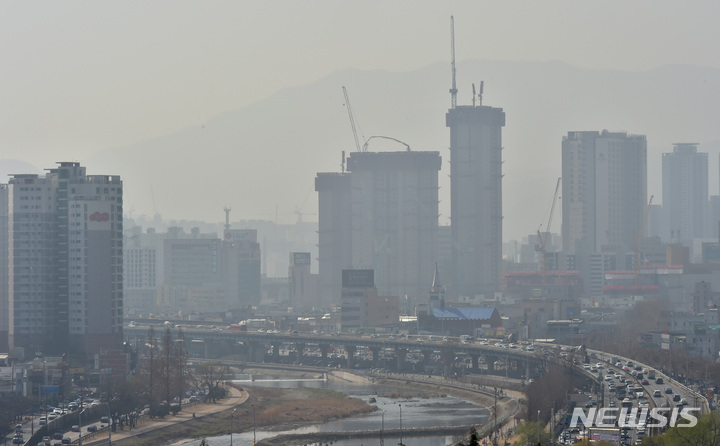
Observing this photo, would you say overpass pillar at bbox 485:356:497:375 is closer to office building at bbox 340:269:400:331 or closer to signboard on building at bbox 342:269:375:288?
office building at bbox 340:269:400:331

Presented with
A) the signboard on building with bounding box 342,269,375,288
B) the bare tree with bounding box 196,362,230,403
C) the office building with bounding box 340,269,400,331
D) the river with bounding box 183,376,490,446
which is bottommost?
the river with bounding box 183,376,490,446

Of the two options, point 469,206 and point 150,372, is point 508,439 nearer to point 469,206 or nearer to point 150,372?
point 150,372

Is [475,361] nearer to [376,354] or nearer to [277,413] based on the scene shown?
[376,354]

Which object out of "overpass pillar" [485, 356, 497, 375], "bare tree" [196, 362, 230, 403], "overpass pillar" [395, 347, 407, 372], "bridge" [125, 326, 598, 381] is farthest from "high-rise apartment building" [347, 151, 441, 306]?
"bare tree" [196, 362, 230, 403]

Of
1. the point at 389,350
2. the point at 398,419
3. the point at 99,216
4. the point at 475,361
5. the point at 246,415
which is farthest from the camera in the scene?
the point at 389,350

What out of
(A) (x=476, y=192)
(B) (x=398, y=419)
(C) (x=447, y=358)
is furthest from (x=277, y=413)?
(A) (x=476, y=192)

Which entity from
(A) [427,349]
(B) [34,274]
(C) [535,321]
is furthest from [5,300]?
(C) [535,321]
